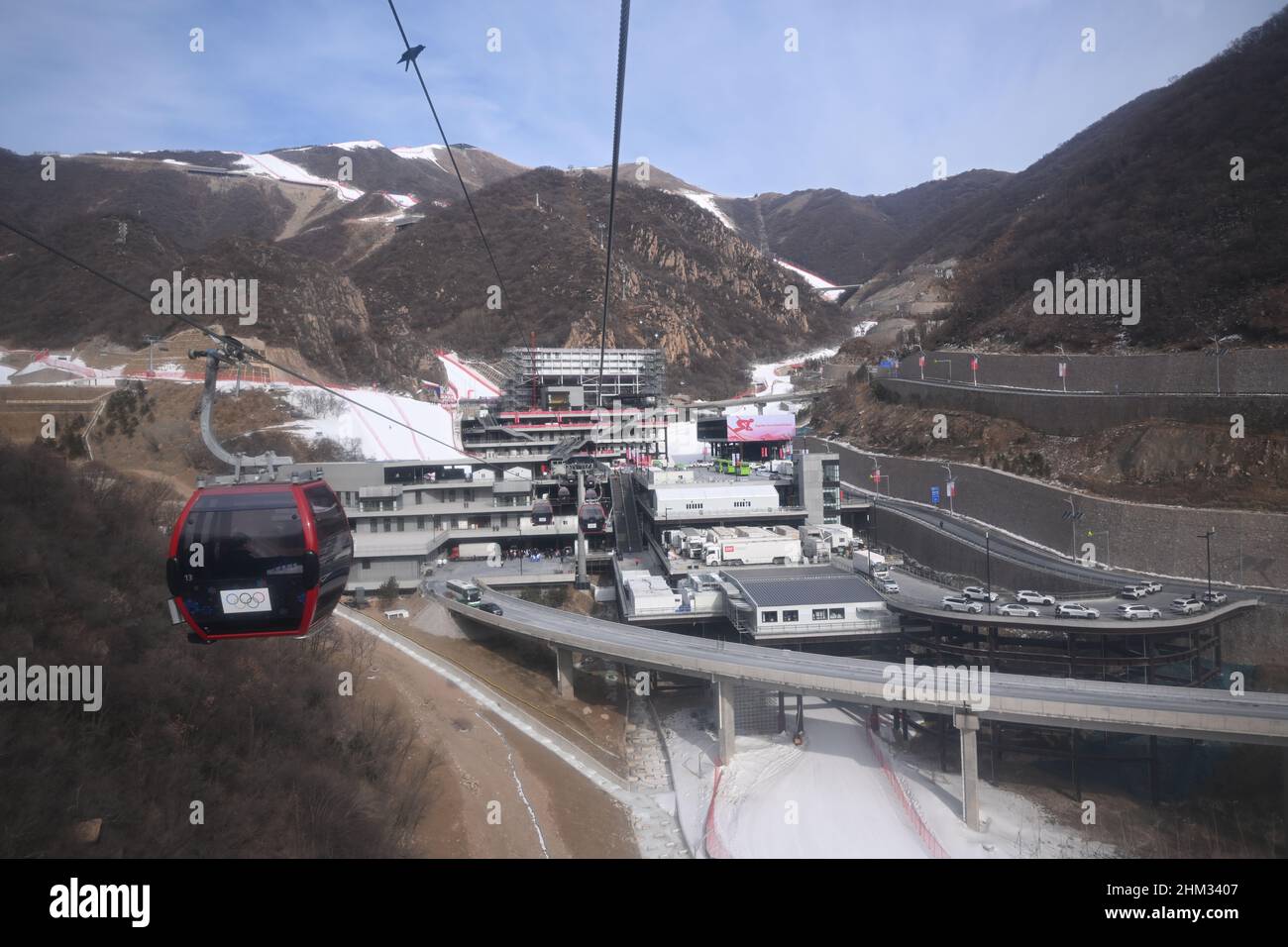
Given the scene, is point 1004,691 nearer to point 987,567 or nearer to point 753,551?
point 987,567

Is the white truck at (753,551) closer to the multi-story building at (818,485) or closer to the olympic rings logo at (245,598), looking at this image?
the multi-story building at (818,485)

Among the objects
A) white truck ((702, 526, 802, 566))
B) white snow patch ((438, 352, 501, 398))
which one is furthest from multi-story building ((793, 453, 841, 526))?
white snow patch ((438, 352, 501, 398))

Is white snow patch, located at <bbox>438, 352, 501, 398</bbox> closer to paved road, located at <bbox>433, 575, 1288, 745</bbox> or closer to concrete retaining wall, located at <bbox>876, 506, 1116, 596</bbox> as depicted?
concrete retaining wall, located at <bbox>876, 506, 1116, 596</bbox>

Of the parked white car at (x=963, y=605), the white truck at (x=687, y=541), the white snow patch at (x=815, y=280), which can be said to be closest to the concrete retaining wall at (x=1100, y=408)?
the parked white car at (x=963, y=605)

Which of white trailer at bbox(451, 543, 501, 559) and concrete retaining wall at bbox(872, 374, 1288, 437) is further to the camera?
white trailer at bbox(451, 543, 501, 559)

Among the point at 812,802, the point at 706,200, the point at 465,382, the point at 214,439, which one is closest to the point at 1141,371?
the point at 812,802
